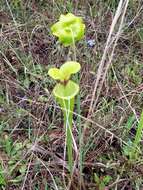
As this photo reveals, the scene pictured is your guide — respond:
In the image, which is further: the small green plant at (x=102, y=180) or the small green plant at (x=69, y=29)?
the small green plant at (x=102, y=180)

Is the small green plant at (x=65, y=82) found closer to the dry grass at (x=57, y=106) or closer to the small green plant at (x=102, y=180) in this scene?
the dry grass at (x=57, y=106)

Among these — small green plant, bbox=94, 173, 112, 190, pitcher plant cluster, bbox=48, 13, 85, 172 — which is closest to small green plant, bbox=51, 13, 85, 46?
pitcher plant cluster, bbox=48, 13, 85, 172

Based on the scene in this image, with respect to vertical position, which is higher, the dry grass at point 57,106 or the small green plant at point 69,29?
the small green plant at point 69,29

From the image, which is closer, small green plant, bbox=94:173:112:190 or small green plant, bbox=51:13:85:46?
small green plant, bbox=51:13:85:46

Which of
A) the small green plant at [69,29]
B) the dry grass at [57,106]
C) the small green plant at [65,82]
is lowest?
the dry grass at [57,106]

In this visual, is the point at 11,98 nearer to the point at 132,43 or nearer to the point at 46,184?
the point at 46,184

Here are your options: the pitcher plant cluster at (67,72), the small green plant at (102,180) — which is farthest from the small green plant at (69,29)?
the small green plant at (102,180)

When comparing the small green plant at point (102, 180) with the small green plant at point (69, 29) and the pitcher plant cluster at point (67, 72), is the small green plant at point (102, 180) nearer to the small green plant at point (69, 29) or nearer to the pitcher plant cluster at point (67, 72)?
the pitcher plant cluster at point (67, 72)

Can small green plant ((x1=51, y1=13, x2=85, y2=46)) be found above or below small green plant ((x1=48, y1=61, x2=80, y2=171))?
above

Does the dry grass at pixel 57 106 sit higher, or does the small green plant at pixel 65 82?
the small green plant at pixel 65 82

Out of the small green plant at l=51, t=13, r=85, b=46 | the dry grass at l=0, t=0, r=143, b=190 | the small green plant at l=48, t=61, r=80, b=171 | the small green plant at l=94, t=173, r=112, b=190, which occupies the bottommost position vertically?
the small green plant at l=94, t=173, r=112, b=190

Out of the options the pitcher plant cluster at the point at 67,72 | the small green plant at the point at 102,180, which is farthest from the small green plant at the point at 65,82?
the small green plant at the point at 102,180

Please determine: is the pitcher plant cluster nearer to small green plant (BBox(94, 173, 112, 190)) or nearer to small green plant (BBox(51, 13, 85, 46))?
small green plant (BBox(51, 13, 85, 46))

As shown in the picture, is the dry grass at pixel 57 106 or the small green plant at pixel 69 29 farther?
the dry grass at pixel 57 106
